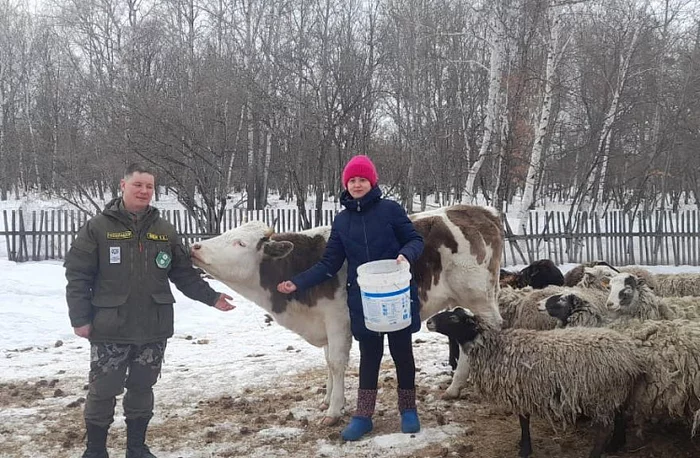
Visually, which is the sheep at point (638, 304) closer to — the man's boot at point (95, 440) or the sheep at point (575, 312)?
the sheep at point (575, 312)

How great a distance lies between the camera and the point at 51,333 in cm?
863

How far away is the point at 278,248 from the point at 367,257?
82 centimetres

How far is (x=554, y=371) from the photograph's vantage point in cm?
402

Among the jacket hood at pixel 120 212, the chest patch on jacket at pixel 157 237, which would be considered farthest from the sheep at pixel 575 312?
the jacket hood at pixel 120 212

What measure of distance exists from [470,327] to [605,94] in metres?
18.3

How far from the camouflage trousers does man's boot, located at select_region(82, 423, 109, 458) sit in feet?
0.19

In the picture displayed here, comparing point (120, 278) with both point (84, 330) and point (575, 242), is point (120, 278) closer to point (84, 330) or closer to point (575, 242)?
point (84, 330)

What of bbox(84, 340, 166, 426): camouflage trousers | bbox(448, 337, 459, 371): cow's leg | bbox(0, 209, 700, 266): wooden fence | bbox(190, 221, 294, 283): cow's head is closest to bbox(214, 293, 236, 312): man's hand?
bbox(190, 221, 294, 283): cow's head

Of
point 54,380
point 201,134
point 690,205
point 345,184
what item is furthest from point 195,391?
point 690,205

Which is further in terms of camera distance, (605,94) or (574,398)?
(605,94)

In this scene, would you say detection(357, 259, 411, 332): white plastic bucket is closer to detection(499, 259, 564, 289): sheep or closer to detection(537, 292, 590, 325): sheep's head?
detection(537, 292, 590, 325): sheep's head

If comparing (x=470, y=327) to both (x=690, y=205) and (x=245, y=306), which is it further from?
(x=690, y=205)

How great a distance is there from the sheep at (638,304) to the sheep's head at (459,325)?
154 centimetres

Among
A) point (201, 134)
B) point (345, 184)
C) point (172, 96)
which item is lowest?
point (345, 184)
